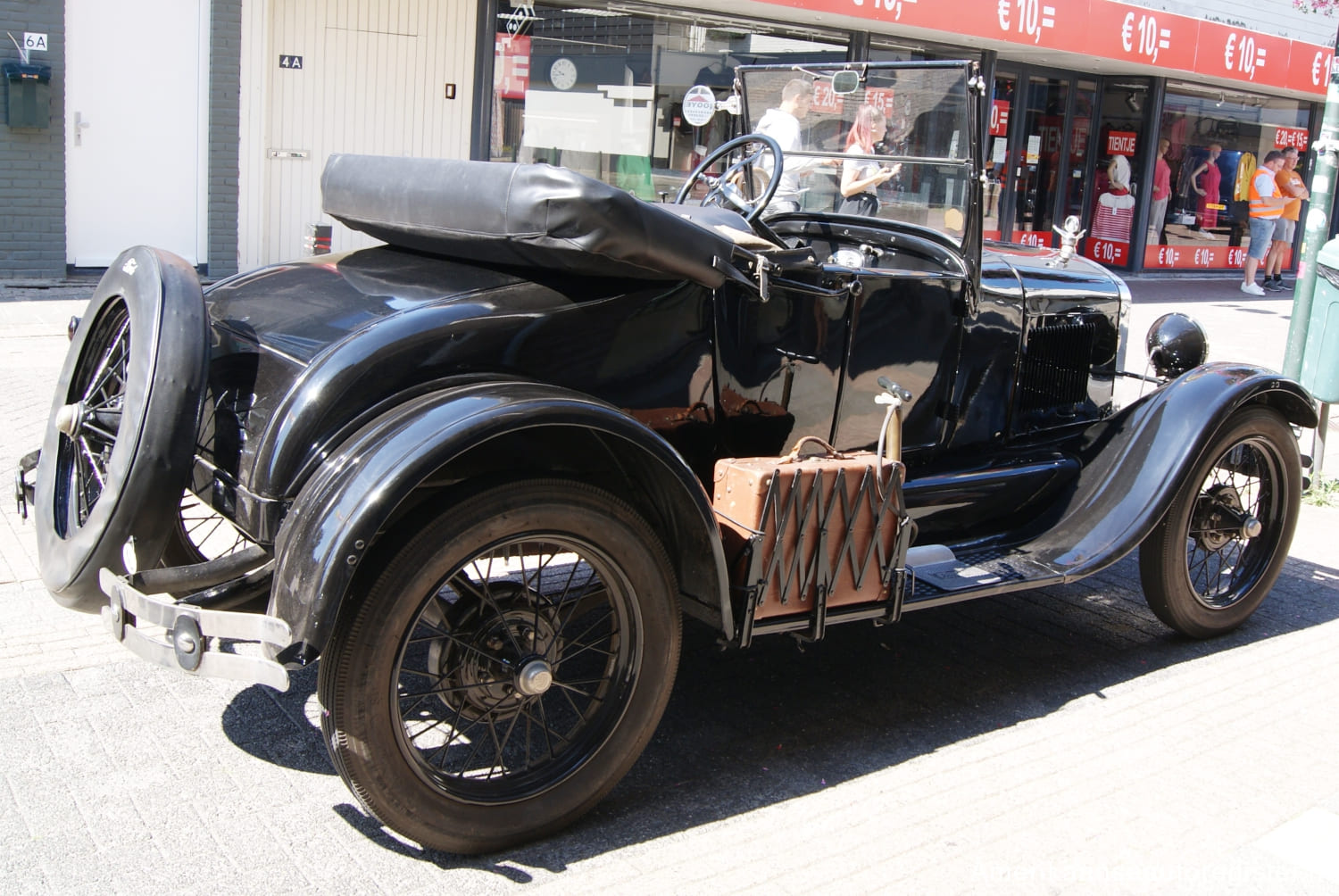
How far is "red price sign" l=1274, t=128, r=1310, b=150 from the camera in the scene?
1878 cm

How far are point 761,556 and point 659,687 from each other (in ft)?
1.40

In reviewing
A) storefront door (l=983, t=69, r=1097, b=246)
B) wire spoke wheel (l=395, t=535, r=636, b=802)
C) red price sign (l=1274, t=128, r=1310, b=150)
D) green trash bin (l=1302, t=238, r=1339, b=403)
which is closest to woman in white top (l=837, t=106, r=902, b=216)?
wire spoke wheel (l=395, t=535, r=636, b=802)

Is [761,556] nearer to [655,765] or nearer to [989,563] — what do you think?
[655,765]

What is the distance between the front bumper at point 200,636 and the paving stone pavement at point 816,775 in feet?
1.52

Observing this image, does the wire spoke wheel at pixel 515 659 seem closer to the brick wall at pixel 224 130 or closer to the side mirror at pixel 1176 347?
the side mirror at pixel 1176 347

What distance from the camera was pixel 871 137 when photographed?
448 cm

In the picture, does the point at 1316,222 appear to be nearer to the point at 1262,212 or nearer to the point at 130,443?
the point at 130,443

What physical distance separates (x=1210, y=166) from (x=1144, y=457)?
52.1 feet

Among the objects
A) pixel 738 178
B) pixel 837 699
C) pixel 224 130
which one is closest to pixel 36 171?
pixel 224 130

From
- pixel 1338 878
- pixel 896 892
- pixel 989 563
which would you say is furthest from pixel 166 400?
pixel 1338 878

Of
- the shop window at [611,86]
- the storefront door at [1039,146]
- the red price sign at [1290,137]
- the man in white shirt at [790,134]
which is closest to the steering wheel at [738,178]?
the man in white shirt at [790,134]

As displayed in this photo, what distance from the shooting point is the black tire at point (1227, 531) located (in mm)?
4266

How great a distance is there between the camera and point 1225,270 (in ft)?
61.1

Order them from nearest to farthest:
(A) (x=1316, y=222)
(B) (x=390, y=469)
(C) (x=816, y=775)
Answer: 1. (B) (x=390, y=469)
2. (C) (x=816, y=775)
3. (A) (x=1316, y=222)
